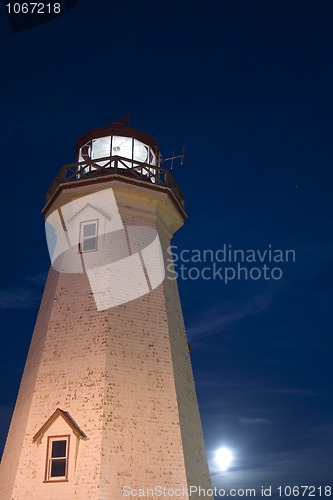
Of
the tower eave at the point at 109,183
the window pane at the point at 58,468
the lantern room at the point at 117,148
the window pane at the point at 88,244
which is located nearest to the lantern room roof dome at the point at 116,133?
the lantern room at the point at 117,148

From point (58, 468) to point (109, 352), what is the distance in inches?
124

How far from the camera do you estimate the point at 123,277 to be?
16578 millimetres

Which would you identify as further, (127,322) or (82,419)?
(127,322)

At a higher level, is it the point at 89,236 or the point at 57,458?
the point at 89,236

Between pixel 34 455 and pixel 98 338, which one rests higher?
pixel 98 338

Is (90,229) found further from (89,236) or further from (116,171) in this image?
(116,171)

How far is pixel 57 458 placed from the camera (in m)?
14.1

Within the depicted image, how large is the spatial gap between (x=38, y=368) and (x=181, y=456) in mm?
4621

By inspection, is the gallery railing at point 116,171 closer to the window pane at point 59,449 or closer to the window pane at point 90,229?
the window pane at point 90,229

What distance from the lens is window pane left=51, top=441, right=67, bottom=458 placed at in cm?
1417

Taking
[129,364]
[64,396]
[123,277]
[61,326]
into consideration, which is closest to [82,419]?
[64,396]

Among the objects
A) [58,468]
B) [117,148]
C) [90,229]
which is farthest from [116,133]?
[58,468]

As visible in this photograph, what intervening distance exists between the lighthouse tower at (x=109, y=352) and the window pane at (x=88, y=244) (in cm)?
4

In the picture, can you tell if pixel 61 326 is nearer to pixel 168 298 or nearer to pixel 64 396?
pixel 64 396
